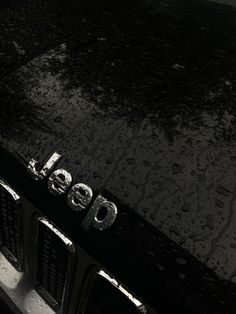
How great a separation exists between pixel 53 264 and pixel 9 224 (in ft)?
0.88

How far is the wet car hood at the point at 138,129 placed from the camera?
4.18ft

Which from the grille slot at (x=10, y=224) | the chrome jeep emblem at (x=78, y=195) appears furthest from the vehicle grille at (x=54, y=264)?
the chrome jeep emblem at (x=78, y=195)

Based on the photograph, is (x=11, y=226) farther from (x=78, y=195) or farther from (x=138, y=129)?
(x=138, y=129)

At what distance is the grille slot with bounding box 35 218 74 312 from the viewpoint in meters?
1.55

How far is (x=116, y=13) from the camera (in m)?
2.09

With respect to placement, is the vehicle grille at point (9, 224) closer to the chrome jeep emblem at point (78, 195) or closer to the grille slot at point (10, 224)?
the grille slot at point (10, 224)

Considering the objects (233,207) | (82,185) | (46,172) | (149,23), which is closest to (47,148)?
(46,172)

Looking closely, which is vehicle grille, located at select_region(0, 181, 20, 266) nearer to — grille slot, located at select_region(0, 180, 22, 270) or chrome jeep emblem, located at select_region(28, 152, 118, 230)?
grille slot, located at select_region(0, 180, 22, 270)

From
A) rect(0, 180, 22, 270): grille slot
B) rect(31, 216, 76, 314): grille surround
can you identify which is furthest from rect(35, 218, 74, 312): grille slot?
rect(0, 180, 22, 270): grille slot

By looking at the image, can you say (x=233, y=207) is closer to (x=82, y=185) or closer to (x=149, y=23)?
(x=82, y=185)

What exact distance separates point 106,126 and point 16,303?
0.86 metres

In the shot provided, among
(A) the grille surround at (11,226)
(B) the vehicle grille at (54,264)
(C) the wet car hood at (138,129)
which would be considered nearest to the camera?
(C) the wet car hood at (138,129)

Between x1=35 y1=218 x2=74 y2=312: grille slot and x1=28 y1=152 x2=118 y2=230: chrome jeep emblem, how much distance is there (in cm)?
15

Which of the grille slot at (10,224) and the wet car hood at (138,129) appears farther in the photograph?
the grille slot at (10,224)
